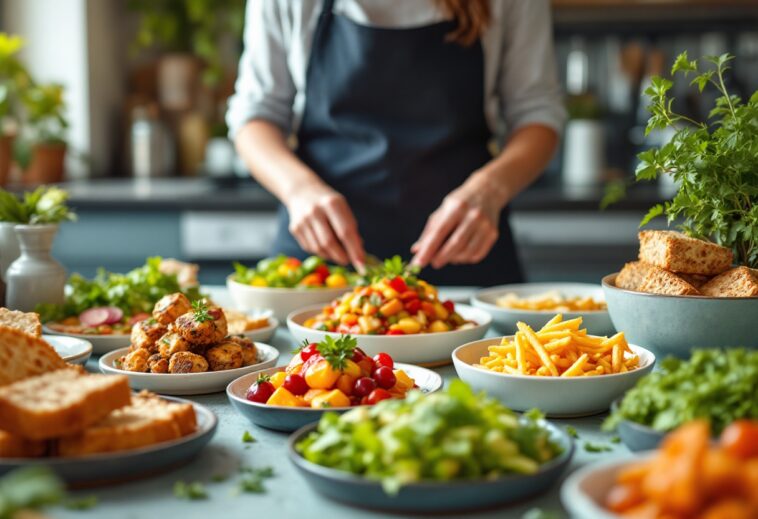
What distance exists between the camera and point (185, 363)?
1.37 metres

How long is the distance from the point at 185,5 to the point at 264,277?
2.78 metres

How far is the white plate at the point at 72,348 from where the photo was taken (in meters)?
1.46

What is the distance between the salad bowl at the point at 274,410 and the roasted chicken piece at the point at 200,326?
0.11 metres

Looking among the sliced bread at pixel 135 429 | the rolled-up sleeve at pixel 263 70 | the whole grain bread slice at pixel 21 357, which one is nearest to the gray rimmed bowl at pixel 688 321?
the sliced bread at pixel 135 429

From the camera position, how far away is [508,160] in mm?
2352

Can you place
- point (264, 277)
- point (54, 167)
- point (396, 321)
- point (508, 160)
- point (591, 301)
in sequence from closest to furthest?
1. point (396, 321)
2. point (591, 301)
3. point (264, 277)
4. point (508, 160)
5. point (54, 167)

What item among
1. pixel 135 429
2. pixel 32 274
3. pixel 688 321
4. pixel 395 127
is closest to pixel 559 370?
pixel 688 321

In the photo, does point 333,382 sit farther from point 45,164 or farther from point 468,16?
→ point 45,164

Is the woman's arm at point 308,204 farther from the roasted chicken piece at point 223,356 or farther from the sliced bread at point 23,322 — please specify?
the sliced bread at point 23,322

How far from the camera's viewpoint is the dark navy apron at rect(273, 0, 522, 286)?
2.53 m

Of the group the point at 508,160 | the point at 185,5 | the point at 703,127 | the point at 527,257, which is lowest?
the point at 527,257

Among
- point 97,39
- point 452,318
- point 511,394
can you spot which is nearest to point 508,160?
point 452,318

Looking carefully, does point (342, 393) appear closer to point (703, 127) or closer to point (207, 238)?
point (703, 127)

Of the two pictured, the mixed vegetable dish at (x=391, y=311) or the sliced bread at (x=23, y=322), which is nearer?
the sliced bread at (x=23, y=322)
